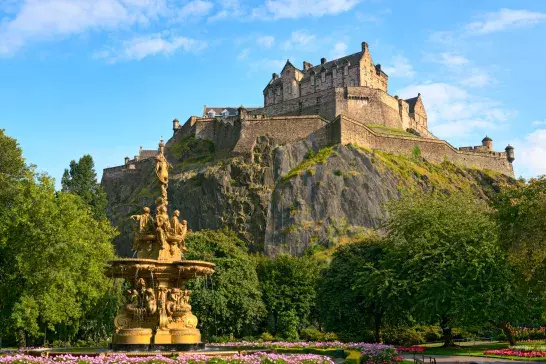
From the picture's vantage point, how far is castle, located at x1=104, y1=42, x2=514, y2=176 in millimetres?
85562

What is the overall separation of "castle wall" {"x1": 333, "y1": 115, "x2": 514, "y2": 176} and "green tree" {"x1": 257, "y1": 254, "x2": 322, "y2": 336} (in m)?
29.9

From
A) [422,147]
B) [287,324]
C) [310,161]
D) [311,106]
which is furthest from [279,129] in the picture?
[287,324]

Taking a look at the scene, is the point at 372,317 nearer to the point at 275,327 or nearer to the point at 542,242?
the point at 275,327

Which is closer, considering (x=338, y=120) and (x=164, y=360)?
(x=164, y=360)

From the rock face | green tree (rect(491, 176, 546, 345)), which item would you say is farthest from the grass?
green tree (rect(491, 176, 546, 345))

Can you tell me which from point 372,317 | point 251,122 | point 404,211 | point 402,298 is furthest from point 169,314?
point 251,122

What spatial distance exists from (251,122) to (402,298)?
56.5 meters

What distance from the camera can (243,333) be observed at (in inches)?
2019

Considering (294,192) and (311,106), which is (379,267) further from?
(311,106)

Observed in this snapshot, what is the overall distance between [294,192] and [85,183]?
27.7 m

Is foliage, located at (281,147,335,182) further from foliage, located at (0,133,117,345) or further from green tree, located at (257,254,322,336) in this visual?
foliage, located at (0,133,117,345)

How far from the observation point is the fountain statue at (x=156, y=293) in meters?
19.4

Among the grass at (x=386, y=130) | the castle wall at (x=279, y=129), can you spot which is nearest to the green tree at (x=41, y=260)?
the castle wall at (x=279, y=129)

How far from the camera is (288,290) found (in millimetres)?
55000
